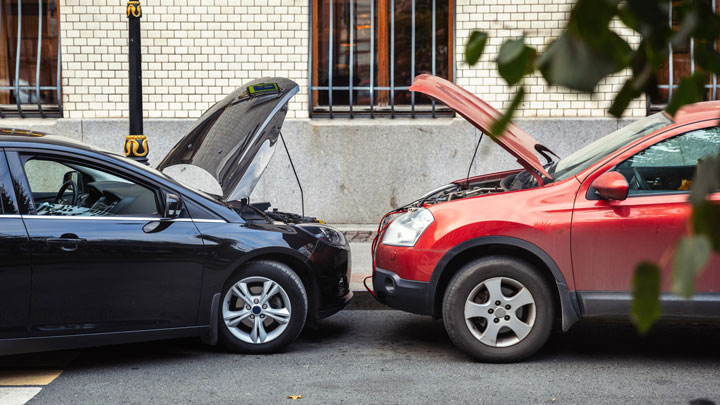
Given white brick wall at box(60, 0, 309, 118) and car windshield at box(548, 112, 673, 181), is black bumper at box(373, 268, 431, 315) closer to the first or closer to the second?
car windshield at box(548, 112, 673, 181)

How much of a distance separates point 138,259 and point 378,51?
6.94 meters

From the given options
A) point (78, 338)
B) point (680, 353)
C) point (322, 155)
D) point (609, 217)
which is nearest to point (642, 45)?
point (609, 217)

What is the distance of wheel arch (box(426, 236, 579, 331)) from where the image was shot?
5.36 m

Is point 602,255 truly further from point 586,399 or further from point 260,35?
Result: point 260,35

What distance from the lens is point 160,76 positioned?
11227 millimetres

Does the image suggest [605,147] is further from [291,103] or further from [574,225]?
[291,103]

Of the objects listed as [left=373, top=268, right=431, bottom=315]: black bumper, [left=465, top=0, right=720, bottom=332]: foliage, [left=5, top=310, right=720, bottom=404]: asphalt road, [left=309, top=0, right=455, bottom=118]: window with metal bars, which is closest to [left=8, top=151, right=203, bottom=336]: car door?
[left=5, top=310, right=720, bottom=404]: asphalt road

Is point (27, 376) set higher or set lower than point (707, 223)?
lower

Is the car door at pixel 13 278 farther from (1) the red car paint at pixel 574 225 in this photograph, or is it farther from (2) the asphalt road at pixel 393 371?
(1) the red car paint at pixel 574 225

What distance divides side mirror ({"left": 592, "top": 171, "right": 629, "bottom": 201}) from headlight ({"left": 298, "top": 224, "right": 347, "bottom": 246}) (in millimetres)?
1844

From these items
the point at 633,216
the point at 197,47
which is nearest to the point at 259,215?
the point at 633,216

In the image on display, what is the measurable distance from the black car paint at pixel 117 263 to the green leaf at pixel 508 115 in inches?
163

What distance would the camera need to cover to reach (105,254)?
514 cm

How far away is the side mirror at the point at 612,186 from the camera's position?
205 inches
